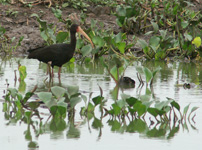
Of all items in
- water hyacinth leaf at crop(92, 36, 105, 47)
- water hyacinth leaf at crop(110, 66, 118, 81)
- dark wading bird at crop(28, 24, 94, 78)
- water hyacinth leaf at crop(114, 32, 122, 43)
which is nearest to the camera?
water hyacinth leaf at crop(110, 66, 118, 81)

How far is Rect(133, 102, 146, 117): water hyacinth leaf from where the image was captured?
6410mm

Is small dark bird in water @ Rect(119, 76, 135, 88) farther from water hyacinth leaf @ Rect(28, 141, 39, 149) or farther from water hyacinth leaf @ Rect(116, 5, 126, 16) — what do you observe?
water hyacinth leaf @ Rect(116, 5, 126, 16)

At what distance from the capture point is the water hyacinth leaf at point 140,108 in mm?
A: 6410

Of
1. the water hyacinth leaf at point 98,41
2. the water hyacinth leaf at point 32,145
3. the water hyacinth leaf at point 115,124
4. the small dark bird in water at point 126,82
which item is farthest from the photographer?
the water hyacinth leaf at point 98,41

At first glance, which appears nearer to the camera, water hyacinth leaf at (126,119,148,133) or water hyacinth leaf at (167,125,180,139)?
water hyacinth leaf at (167,125,180,139)

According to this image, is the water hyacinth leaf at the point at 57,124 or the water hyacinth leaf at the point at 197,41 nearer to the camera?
the water hyacinth leaf at the point at 57,124

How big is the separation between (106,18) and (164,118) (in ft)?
32.2

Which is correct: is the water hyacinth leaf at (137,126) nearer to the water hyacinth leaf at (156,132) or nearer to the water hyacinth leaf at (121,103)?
the water hyacinth leaf at (156,132)

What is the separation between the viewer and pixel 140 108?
21.2 feet

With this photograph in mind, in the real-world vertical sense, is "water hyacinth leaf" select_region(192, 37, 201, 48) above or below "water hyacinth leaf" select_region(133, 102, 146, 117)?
above

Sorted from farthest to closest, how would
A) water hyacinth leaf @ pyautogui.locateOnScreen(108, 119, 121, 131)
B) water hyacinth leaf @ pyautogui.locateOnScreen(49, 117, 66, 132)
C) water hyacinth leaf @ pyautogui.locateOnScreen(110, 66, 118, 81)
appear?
water hyacinth leaf @ pyautogui.locateOnScreen(110, 66, 118, 81)
water hyacinth leaf @ pyautogui.locateOnScreen(108, 119, 121, 131)
water hyacinth leaf @ pyautogui.locateOnScreen(49, 117, 66, 132)

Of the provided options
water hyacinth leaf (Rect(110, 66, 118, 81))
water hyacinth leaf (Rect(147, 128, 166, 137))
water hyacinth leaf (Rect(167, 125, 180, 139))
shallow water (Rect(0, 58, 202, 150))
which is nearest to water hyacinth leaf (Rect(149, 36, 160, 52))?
shallow water (Rect(0, 58, 202, 150))

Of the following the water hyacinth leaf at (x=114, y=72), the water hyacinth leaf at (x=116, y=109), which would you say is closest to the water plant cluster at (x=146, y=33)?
the water hyacinth leaf at (x=114, y=72)

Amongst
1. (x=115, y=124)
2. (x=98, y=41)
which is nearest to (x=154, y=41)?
(x=98, y=41)
